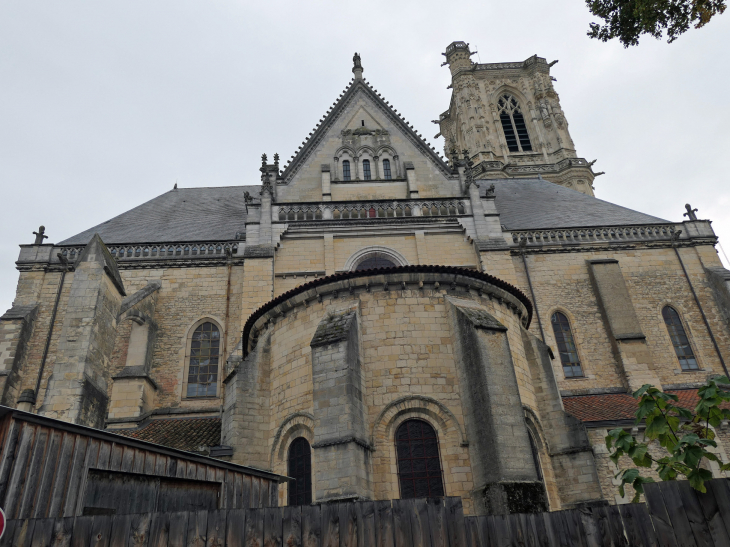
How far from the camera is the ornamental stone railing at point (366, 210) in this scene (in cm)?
2036

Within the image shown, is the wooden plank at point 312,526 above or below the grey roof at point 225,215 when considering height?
below

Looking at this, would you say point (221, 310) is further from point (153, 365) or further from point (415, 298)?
point (415, 298)

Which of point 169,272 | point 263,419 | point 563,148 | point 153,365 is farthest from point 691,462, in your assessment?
point 563,148

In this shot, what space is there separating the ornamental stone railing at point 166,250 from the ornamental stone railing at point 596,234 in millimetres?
11734

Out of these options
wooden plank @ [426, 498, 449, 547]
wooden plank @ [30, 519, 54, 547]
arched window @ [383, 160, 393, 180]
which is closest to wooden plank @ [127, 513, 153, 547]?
wooden plank @ [30, 519, 54, 547]

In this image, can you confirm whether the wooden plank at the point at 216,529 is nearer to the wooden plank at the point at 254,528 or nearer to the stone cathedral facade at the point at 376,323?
the wooden plank at the point at 254,528

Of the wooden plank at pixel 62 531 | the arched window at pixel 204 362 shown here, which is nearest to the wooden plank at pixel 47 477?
the wooden plank at pixel 62 531

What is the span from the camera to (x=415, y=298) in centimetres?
1210

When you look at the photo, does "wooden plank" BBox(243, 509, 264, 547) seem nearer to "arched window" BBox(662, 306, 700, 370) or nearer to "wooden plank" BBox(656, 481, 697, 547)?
"wooden plank" BBox(656, 481, 697, 547)

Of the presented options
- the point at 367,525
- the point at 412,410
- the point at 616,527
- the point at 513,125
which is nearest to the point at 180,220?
the point at 412,410

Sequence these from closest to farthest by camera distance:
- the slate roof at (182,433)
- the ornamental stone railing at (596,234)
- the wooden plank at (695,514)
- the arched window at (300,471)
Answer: the wooden plank at (695,514)
the arched window at (300,471)
the slate roof at (182,433)
the ornamental stone railing at (596,234)

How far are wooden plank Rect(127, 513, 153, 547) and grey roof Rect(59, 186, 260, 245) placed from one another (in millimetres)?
17721

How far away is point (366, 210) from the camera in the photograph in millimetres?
20609

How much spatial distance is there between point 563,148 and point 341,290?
3077cm
